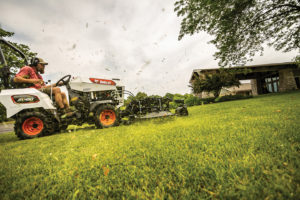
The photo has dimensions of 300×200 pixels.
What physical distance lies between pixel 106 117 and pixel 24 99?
97.2 inches

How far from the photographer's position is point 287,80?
19922 mm

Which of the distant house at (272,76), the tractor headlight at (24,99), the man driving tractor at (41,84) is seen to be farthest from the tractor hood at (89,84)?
the distant house at (272,76)

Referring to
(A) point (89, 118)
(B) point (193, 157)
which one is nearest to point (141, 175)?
(B) point (193, 157)

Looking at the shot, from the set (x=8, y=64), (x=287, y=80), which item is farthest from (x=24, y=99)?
(x=287, y=80)

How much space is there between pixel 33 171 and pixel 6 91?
3.71m

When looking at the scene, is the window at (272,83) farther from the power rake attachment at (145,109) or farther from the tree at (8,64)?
the tree at (8,64)

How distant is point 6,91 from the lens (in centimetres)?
354

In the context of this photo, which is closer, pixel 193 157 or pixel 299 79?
pixel 193 157

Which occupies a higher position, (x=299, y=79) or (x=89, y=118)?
(x=299, y=79)

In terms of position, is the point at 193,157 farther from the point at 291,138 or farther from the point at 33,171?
the point at 33,171

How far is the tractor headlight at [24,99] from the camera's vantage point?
3542 mm

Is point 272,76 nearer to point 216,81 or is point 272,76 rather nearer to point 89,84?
point 216,81

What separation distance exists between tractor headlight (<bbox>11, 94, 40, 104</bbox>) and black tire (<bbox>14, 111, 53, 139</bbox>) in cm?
35

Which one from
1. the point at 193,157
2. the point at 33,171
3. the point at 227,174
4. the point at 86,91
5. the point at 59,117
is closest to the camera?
the point at 227,174
